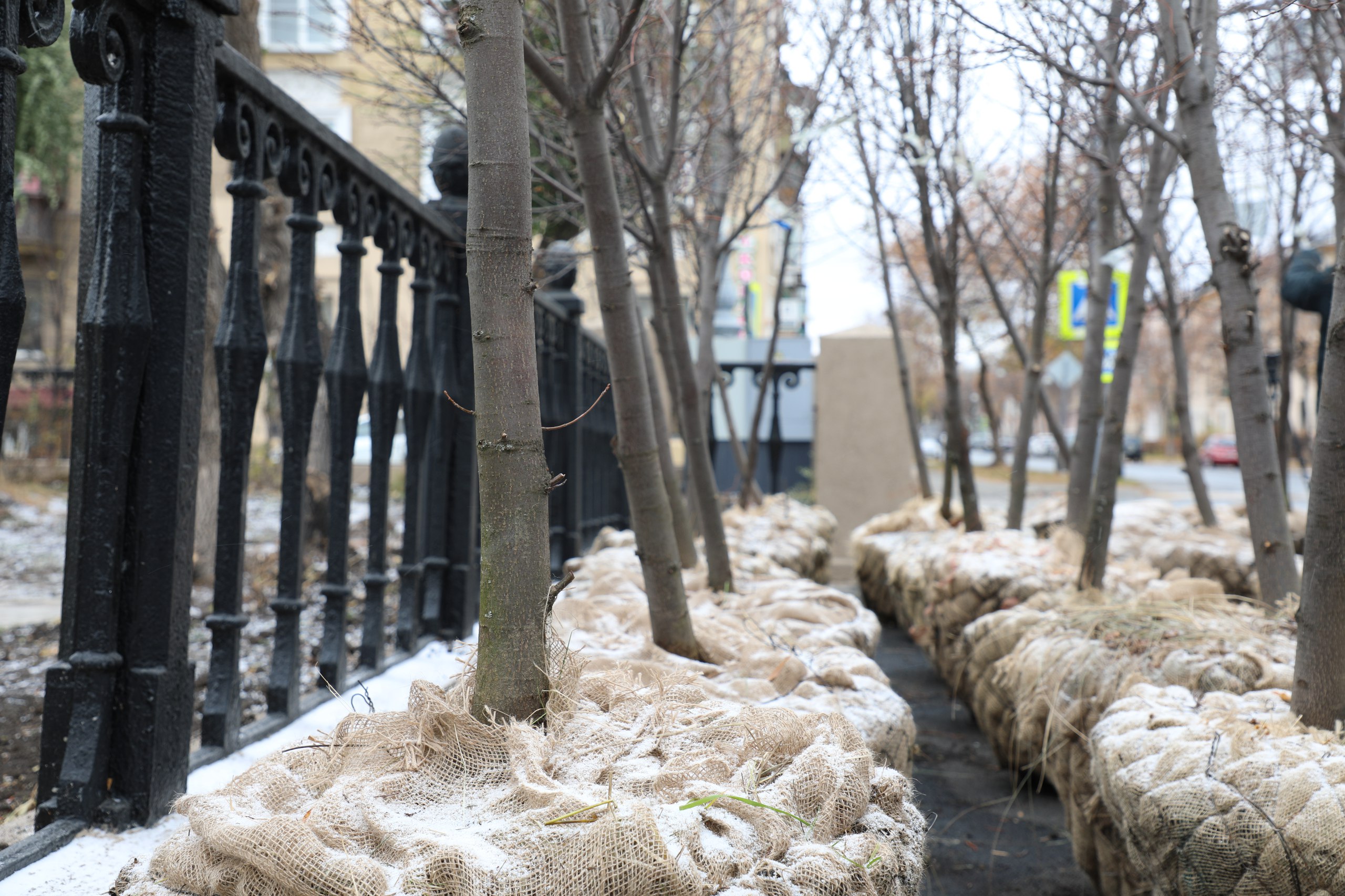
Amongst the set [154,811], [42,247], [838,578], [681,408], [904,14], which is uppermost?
[42,247]

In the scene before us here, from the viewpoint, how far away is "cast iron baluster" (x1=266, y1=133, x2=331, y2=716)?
212cm

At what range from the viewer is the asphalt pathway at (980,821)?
A: 2.94 metres

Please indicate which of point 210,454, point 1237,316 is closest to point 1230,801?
point 1237,316

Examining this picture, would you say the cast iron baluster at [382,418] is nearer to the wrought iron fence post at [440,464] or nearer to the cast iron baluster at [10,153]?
the wrought iron fence post at [440,464]

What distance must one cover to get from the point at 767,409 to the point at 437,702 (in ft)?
30.5

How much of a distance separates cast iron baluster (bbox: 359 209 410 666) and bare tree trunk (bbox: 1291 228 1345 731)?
2.17 m

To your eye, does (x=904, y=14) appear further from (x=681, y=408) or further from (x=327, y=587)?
(x=327, y=587)

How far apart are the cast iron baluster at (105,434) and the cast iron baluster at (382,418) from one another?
1.06 metres

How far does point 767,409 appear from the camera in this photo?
34.7ft

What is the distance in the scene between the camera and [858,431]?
9.29 metres

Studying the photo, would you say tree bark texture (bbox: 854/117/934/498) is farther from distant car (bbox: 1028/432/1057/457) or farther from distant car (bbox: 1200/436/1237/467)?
distant car (bbox: 1028/432/1057/457)

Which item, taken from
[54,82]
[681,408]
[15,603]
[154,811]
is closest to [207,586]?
[15,603]

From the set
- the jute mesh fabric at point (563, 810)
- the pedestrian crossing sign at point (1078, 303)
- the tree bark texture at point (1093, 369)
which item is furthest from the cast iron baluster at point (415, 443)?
the pedestrian crossing sign at point (1078, 303)

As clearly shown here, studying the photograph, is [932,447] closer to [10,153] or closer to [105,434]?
[105,434]
